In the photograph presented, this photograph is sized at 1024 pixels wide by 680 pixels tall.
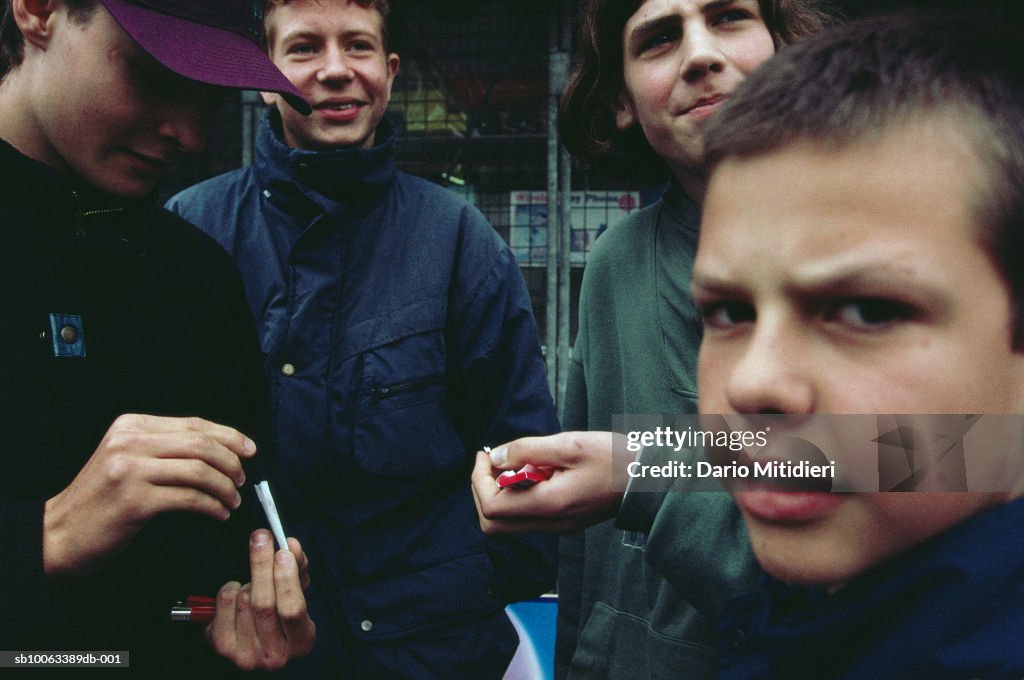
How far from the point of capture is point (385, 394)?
1.89 meters

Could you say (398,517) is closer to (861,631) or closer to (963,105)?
(861,631)

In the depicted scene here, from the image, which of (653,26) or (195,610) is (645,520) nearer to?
(195,610)

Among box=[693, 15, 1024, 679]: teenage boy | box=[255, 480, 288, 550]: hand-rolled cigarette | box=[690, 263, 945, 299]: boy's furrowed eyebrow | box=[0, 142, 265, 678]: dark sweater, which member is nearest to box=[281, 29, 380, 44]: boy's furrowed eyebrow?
box=[0, 142, 265, 678]: dark sweater

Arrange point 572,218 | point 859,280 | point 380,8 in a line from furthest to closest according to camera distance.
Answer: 1. point 572,218
2. point 380,8
3. point 859,280

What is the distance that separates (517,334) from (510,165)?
9.83 ft

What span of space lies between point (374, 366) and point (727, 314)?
4.01 feet

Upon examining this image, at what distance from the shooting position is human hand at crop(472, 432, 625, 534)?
3.77 feet

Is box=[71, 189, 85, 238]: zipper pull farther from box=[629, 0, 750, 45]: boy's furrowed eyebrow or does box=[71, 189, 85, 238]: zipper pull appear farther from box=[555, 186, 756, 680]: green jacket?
box=[629, 0, 750, 45]: boy's furrowed eyebrow

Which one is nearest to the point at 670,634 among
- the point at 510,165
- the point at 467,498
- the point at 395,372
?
the point at 467,498

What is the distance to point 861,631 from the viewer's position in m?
0.73

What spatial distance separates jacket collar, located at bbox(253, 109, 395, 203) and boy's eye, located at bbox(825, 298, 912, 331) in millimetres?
1529

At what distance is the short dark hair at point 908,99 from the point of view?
2.28 feet

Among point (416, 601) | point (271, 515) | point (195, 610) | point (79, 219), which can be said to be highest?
point (79, 219)

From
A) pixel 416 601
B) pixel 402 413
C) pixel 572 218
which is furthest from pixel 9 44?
pixel 572 218
